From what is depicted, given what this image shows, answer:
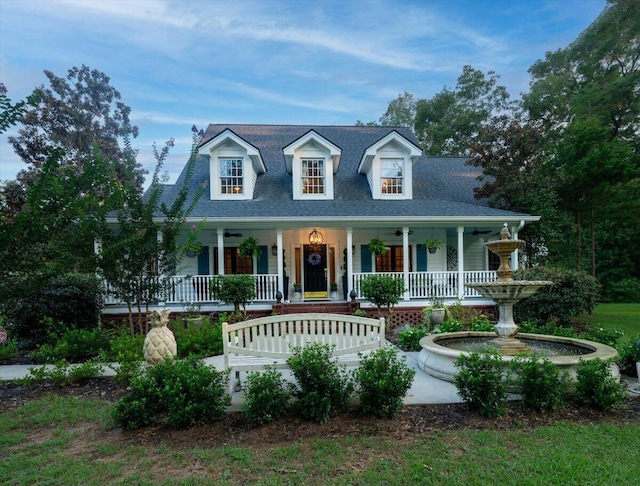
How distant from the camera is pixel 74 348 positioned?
661cm

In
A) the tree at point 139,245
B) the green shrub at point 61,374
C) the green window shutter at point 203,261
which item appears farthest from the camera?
the green window shutter at point 203,261

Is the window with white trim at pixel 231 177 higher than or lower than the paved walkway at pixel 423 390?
higher

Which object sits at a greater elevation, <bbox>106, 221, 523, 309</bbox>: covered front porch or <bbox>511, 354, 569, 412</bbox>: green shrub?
<bbox>106, 221, 523, 309</bbox>: covered front porch

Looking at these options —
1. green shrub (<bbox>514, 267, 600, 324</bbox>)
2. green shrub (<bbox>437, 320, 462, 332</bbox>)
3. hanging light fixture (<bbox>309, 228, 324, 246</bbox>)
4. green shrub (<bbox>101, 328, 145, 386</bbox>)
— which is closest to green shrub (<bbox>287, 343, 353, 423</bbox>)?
green shrub (<bbox>101, 328, 145, 386</bbox>)

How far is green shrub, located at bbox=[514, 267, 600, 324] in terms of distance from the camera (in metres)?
9.56

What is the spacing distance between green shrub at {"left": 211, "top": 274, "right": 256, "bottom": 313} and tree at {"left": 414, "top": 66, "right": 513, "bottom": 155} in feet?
69.3

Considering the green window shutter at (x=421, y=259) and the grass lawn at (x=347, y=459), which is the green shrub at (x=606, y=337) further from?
the green window shutter at (x=421, y=259)

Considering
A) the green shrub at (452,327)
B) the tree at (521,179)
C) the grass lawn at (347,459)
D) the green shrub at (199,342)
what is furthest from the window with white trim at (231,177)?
the grass lawn at (347,459)

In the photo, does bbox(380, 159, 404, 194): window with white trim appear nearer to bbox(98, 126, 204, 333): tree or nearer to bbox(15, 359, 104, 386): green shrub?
bbox(98, 126, 204, 333): tree

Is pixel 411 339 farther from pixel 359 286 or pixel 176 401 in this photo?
pixel 176 401

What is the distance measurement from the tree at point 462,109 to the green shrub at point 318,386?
1011 inches

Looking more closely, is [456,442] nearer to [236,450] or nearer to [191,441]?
[236,450]

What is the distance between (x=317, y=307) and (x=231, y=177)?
596cm

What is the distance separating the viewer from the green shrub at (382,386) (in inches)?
142
